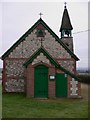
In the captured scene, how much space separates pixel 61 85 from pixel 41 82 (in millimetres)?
1741

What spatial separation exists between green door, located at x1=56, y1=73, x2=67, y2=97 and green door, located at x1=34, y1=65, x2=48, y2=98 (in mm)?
1095

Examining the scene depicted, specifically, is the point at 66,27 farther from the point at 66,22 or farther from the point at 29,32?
the point at 29,32

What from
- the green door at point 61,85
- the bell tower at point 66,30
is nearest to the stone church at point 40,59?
the green door at point 61,85

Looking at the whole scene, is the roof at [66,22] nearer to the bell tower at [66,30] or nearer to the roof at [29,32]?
the bell tower at [66,30]

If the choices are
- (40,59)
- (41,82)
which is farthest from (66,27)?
(41,82)

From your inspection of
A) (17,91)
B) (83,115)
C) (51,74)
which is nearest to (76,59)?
(51,74)

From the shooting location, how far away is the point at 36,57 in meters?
22.2

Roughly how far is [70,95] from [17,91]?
18.1 ft

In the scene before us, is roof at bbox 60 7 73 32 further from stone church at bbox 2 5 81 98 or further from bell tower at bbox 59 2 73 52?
stone church at bbox 2 5 81 98

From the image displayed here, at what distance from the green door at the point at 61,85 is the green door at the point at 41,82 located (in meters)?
1.09

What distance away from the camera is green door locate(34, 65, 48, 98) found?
21.8 metres

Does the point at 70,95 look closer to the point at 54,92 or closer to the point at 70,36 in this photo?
the point at 54,92

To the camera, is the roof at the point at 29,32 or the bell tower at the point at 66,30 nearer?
the roof at the point at 29,32

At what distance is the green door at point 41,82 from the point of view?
2178 centimetres
